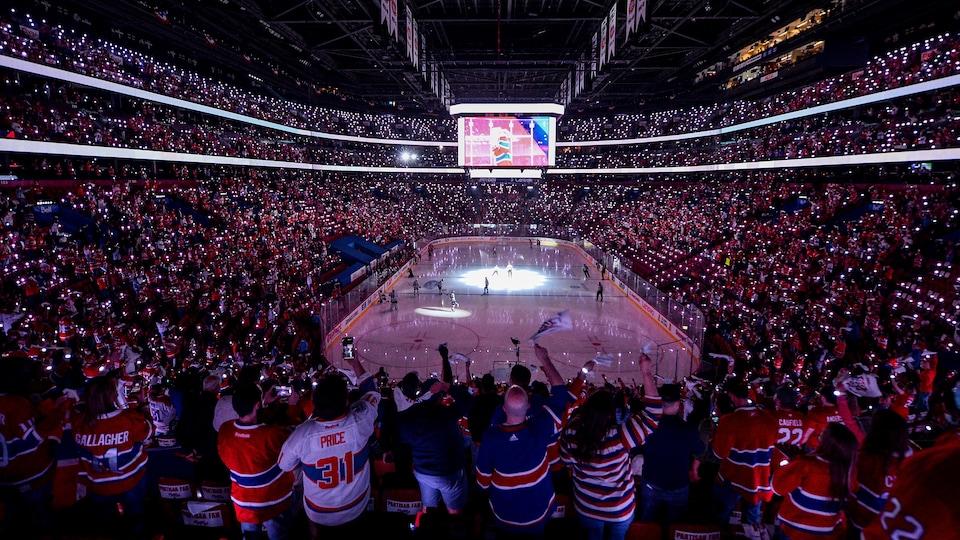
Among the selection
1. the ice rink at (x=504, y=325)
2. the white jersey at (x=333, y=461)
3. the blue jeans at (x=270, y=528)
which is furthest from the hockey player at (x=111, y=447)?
the ice rink at (x=504, y=325)

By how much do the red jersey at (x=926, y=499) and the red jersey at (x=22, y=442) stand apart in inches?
197

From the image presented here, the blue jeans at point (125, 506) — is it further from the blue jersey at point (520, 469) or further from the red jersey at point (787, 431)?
the red jersey at point (787, 431)

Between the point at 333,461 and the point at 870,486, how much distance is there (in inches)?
131

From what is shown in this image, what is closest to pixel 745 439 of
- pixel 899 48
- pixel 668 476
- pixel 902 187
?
pixel 668 476

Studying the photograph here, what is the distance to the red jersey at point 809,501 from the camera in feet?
9.56

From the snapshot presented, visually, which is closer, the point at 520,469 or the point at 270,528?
the point at 520,469

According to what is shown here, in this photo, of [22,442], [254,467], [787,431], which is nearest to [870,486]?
[787,431]

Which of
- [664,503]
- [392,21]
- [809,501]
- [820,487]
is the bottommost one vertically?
[664,503]

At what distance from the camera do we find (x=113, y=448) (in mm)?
3535

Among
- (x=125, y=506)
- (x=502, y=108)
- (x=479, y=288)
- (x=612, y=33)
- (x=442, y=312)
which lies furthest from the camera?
(x=502, y=108)

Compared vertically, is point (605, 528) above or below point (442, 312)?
above

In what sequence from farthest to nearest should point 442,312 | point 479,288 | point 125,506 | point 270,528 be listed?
point 479,288, point 442,312, point 125,506, point 270,528

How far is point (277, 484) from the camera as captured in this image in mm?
3352

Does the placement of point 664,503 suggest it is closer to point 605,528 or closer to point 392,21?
point 605,528
